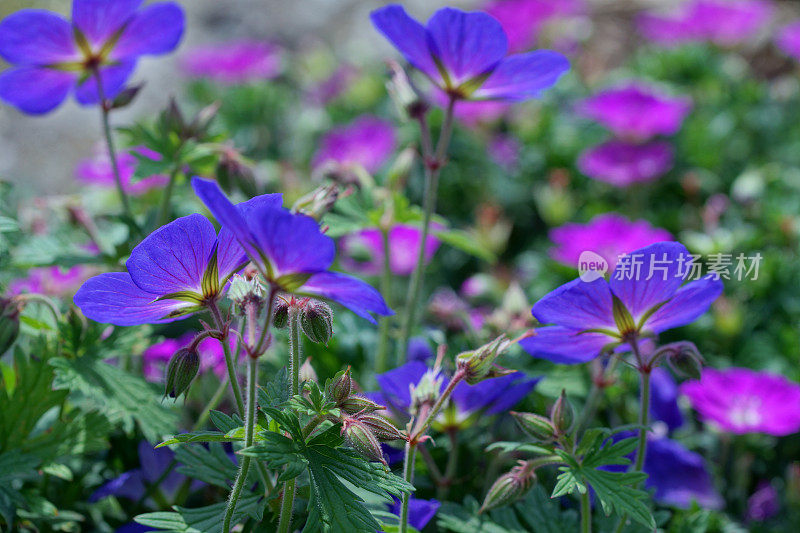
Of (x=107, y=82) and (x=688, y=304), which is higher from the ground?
(x=107, y=82)

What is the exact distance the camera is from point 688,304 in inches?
32.3

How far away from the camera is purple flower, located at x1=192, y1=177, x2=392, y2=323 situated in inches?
24.5

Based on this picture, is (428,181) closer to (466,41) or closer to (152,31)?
(466,41)

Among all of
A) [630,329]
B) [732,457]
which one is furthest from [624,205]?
[630,329]

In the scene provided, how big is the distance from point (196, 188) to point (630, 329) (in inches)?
19.1

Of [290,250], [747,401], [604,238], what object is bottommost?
[747,401]

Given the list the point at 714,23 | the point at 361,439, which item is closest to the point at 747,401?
the point at 361,439

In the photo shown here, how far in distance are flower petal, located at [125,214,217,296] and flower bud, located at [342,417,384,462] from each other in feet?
0.67

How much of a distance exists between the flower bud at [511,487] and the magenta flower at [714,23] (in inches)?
87.7

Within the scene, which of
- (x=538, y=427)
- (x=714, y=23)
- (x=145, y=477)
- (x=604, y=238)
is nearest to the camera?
(x=538, y=427)

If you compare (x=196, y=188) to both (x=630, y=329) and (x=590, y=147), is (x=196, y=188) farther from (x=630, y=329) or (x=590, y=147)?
(x=590, y=147)

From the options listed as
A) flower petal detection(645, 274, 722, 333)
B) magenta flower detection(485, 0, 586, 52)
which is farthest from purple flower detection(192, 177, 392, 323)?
magenta flower detection(485, 0, 586, 52)

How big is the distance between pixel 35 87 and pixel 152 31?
201 mm

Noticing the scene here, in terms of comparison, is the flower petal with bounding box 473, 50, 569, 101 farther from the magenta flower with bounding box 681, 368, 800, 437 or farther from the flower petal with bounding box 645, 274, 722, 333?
the magenta flower with bounding box 681, 368, 800, 437
